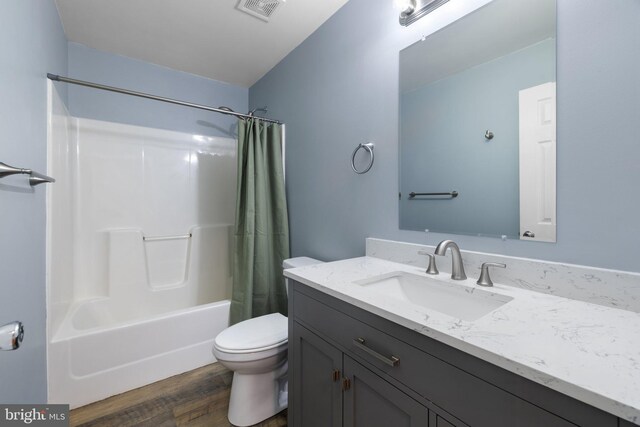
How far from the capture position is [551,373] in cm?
47

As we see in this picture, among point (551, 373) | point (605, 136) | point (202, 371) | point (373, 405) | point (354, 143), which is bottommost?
point (202, 371)

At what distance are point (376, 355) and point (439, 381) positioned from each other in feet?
0.62

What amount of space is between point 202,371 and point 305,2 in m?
2.51

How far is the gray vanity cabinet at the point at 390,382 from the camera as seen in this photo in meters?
0.52

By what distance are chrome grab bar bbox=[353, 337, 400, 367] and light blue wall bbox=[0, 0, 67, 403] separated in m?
1.07

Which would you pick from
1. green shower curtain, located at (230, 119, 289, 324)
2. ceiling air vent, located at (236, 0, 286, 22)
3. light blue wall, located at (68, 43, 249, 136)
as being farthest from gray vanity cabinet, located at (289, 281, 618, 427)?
light blue wall, located at (68, 43, 249, 136)

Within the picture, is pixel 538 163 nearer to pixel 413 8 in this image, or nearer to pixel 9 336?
pixel 413 8

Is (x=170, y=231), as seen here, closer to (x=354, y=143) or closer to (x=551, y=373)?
(x=354, y=143)

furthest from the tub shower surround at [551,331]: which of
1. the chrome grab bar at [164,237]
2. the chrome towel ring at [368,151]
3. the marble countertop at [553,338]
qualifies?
the chrome grab bar at [164,237]

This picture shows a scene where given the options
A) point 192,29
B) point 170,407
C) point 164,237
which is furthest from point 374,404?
point 192,29

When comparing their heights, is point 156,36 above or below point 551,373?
above

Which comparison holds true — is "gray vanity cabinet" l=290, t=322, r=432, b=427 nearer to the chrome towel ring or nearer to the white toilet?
the white toilet

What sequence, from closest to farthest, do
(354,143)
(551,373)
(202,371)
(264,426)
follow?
(551,373), (264,426), (354,143), (202,371)

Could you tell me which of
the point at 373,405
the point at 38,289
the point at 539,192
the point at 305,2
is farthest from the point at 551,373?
the point at 305,2
